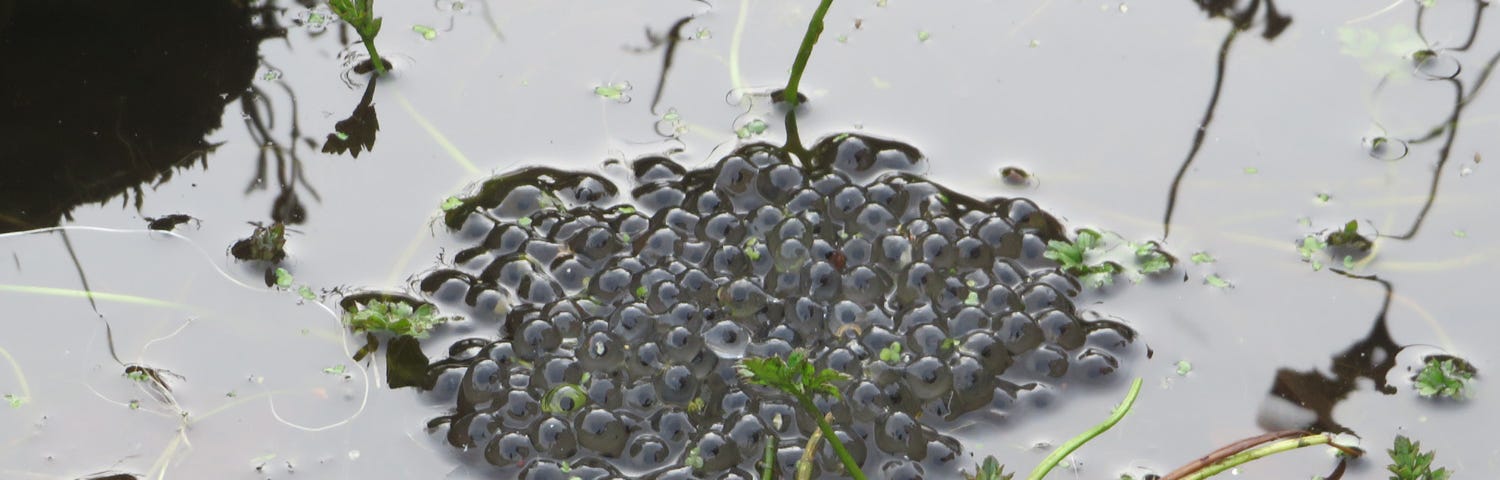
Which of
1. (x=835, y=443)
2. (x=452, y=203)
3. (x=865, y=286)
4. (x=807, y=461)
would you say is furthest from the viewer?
(x=452, y=203)

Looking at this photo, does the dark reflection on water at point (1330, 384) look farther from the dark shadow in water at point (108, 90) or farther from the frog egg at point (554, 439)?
the dark shadow in water at point (108, 90)

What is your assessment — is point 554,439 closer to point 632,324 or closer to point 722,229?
point 632,324

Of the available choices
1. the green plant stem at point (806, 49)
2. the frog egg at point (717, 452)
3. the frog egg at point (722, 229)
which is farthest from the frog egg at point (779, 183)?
the frog egg at point (717, 452)

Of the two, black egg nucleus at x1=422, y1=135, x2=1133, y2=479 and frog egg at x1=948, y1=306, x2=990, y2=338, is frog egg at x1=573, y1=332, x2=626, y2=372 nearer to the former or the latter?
black egg nucleus at x1=422, y1=135, x2=1133, y2=479

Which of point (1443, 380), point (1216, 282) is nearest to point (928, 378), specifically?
point (1216, 282)

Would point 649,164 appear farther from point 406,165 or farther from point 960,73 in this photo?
point 960,73

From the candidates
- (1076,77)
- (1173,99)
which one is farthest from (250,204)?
(1173,99)
